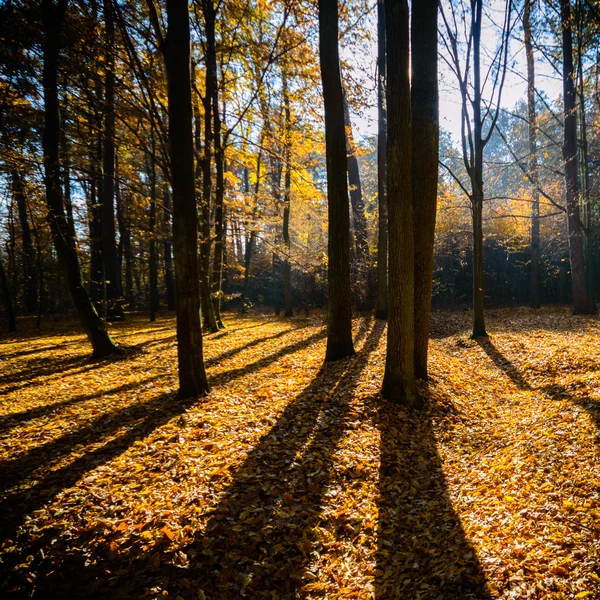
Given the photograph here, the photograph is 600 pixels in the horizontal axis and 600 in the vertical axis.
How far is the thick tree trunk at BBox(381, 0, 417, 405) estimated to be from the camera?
184 inches

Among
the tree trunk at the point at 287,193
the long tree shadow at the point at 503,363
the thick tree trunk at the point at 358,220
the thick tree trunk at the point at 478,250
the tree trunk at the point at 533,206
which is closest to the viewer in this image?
the long tree shadow at the point at 503,363

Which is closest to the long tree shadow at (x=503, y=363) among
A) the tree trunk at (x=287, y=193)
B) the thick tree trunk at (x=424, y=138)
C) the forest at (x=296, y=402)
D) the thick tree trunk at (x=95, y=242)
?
the forest at (x=296, y=402)

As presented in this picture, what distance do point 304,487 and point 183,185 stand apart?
4.41 metres

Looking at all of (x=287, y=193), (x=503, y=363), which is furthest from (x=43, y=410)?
(x=287, y=193)

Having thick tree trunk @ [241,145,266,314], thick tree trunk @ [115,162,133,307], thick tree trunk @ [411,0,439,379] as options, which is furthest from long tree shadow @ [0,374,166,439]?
thick tree trunk @ [115,162,133,307]

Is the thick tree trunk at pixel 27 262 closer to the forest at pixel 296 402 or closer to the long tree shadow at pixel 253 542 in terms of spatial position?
the forest at pixel 296 402

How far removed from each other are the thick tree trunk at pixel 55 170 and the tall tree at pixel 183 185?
3.58 m

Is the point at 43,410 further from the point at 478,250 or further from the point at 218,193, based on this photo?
the point at 478,250

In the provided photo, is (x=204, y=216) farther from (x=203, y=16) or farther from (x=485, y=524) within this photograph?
(x=485, y=524)

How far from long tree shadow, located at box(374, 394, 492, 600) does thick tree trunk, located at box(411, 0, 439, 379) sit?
2234 mm

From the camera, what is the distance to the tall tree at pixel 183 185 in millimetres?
4801

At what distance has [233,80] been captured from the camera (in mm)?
10352

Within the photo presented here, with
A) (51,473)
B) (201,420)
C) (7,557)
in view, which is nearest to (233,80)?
(201,420)

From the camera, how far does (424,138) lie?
17.5 ft
